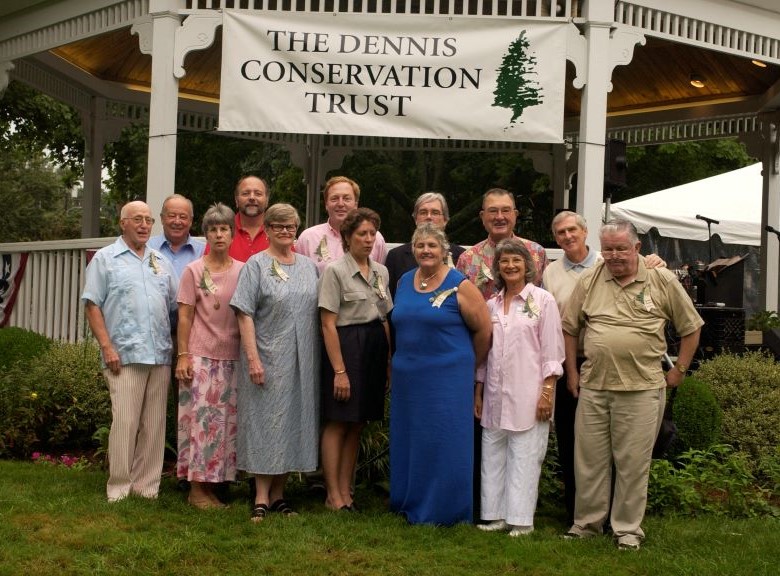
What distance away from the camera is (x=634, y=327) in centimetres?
592

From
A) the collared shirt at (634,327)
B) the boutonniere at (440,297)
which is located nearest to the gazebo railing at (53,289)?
the boutonniere at (440,297)

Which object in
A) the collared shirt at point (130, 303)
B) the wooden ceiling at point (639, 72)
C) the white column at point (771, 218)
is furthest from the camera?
the white column at point (771, 218)

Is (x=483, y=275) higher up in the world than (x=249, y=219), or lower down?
lower down

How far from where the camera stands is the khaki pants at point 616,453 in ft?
19.4

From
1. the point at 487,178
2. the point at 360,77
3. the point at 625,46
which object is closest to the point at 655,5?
the point at 625,46

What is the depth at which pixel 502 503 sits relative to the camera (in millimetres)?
6309

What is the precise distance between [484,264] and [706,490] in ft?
7.44

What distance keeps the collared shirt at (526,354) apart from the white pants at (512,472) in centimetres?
10

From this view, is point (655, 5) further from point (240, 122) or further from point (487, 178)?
point (487, 178)

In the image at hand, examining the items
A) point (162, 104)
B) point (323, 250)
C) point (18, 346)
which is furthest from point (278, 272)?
point (18, 346)

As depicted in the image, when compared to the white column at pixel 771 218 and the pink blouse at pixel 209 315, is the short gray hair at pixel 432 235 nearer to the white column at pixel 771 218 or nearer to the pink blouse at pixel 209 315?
the pink blouse at pixel 209 315

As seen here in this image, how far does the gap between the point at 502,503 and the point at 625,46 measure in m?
4.88

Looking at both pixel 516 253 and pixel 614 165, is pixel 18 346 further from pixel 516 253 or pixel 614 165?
pixel 614 165

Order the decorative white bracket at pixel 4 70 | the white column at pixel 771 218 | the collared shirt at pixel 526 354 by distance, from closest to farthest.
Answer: the collared shirt at pixel 526 354, the decorative white bracket at pixel 4 70, the white column at pixel 771 218
